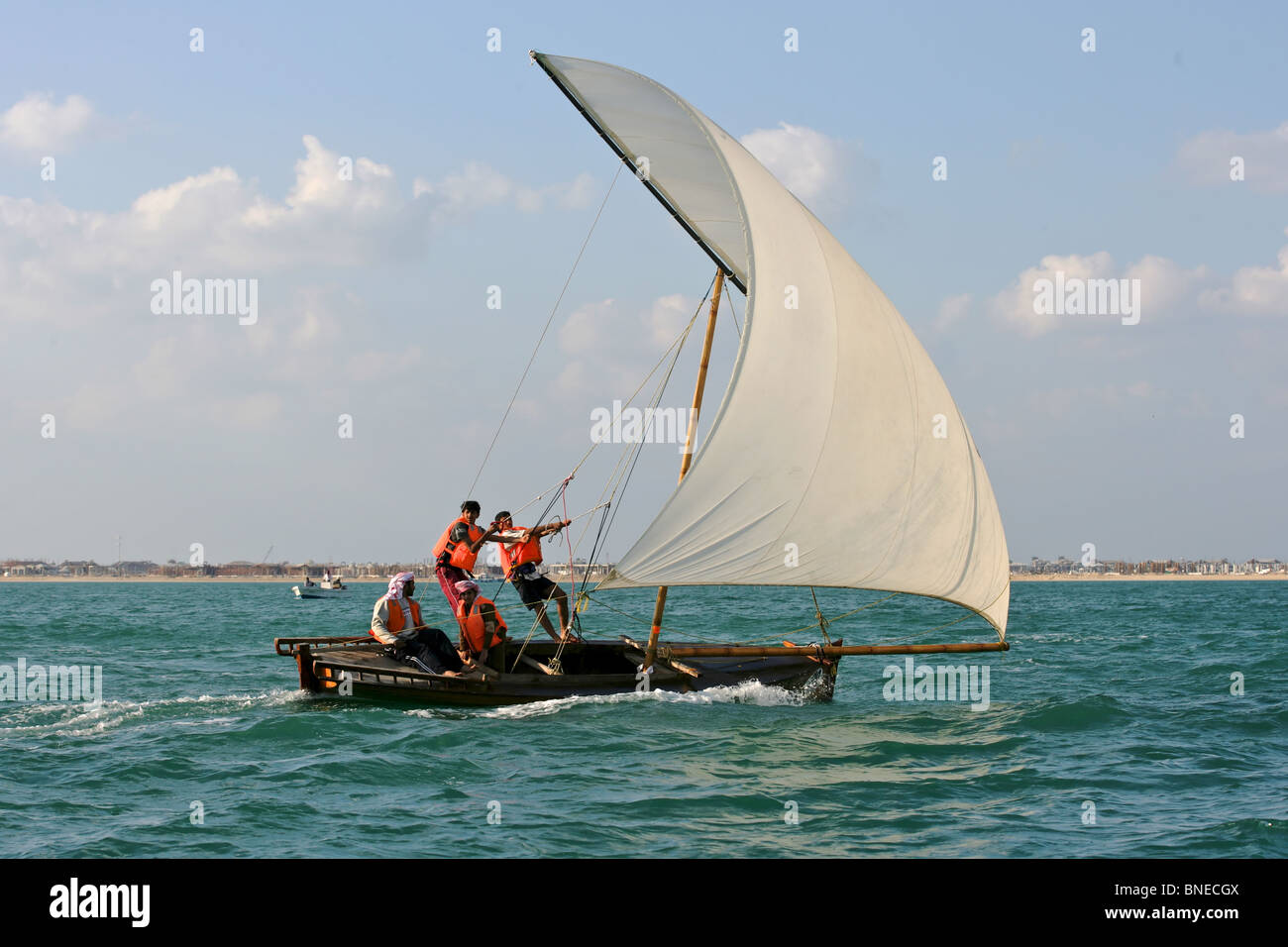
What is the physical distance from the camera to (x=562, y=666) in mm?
19469

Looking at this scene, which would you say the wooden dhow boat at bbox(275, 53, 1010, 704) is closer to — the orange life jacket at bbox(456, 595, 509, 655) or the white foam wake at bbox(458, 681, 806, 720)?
the white foam wake at bbox(458, 681, 806, 720)

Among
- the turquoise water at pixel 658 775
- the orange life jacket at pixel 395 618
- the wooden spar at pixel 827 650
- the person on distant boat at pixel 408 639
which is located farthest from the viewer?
the wooden spar at pixel 827 650

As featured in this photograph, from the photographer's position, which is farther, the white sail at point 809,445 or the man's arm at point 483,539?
the man's arm at point 483,539

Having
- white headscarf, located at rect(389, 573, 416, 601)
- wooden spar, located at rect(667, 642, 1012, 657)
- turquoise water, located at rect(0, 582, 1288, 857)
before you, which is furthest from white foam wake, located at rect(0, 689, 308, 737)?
wooden spar, located at rect(667, 642, 1012, 657)

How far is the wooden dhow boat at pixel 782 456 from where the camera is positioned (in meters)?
15.8

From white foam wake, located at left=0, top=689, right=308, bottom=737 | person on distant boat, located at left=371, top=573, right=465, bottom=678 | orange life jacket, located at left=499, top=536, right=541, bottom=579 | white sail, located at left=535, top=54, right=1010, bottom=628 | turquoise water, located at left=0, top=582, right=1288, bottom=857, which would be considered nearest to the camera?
turquoise water, located at left=0, top=582, right=1288, bottom=857

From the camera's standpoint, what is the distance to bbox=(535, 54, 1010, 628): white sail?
620 inches

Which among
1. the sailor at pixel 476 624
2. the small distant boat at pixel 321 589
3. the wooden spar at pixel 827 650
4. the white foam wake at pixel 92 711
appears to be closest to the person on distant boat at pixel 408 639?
the sailor at pixel 476 624

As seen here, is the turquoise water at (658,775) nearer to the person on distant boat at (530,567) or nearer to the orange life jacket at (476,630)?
the orange life jacket at (476,630)

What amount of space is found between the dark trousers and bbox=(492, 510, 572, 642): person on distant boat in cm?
182

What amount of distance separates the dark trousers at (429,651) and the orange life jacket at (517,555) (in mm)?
2187
